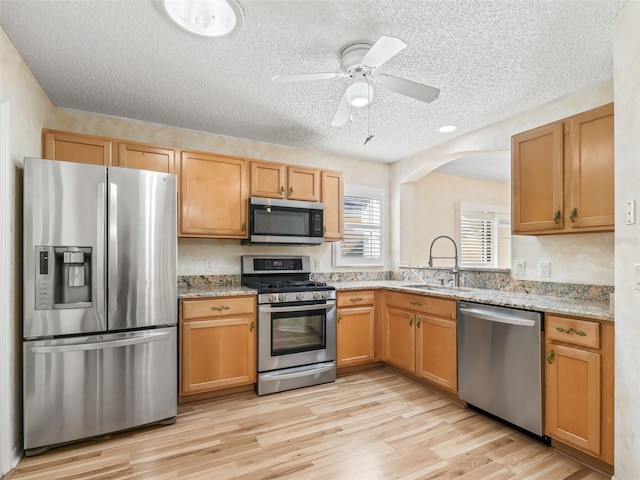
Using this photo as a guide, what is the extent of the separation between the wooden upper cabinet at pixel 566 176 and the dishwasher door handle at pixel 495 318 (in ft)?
2.33

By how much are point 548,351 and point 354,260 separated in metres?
2.43

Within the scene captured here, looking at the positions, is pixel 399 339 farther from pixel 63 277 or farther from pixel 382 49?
pixel 63 277

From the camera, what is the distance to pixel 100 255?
222 centimetres

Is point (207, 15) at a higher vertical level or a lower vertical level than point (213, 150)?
higher

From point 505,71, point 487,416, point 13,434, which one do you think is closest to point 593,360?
point 487,416

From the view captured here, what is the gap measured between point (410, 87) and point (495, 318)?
1702 mm

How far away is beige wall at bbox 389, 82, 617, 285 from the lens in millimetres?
2445

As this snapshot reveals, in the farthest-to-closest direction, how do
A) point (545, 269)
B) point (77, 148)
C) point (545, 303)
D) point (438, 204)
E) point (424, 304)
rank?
point (438, 204) < point (424, 304) < point (545, 269) < point (77, 148) < point (545, 303)

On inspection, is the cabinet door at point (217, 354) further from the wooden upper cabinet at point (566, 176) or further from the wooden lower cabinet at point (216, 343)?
the wooden upper cabinet at point (566, 176)

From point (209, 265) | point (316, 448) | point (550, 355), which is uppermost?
point (209, 265)

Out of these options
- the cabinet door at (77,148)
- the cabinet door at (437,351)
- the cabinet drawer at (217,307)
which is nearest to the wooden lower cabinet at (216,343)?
the cabinet drawer at (217,307)

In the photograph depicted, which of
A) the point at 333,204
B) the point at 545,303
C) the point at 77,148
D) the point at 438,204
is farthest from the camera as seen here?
the point at 438,204

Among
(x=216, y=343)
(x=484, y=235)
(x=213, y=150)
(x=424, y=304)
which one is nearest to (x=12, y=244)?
(x=216, y=343)

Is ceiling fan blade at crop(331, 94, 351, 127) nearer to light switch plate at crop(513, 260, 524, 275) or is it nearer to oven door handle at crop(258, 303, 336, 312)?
oven door handle at crop(258, 303, 336, 312)
